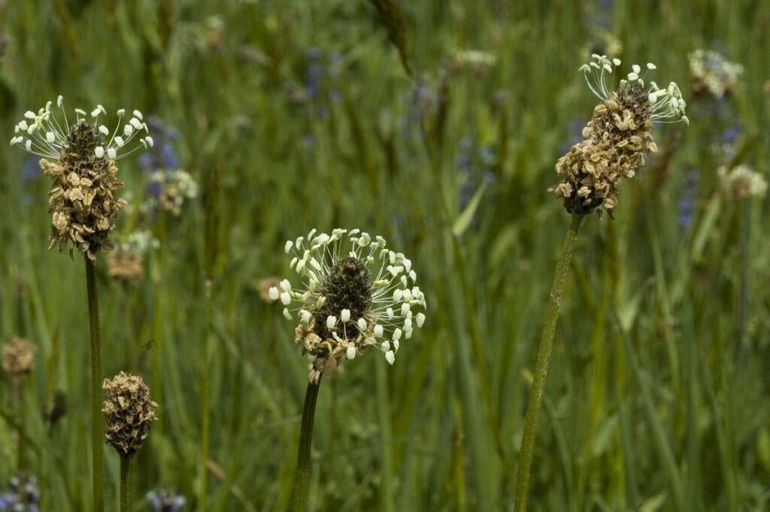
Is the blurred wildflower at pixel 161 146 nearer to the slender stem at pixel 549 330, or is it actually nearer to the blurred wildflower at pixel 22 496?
the blurred wildflower at pixel 22 496

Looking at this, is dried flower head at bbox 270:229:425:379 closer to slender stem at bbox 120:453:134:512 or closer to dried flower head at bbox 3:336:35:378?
slender stem at bbox 120:453:134:512

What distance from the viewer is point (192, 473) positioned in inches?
→ 90.9

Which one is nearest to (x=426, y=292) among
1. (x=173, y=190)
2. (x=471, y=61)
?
(x=173, y=190)

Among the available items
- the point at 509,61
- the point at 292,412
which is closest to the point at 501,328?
the point at 292,412

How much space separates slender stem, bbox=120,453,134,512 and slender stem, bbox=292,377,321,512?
21 centimetres

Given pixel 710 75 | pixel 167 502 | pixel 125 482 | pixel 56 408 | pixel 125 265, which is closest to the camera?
pixel 125 482

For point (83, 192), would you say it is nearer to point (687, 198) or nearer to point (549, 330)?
point (549, 330)

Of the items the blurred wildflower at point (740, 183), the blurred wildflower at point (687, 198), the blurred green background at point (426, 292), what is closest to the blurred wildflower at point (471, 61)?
A: the blurred green background at point (426, 292)

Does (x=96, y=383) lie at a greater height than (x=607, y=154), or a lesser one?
lesser

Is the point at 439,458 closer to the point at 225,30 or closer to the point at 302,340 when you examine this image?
the point at 302,340

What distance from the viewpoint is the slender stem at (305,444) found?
3.80ft

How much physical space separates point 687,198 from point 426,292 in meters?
1.51

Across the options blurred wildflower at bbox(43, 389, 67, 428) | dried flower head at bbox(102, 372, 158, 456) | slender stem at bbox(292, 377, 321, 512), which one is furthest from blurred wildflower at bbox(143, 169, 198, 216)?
slender stem at bbox(292, 377, 321, 512)

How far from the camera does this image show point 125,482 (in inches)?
50.1
